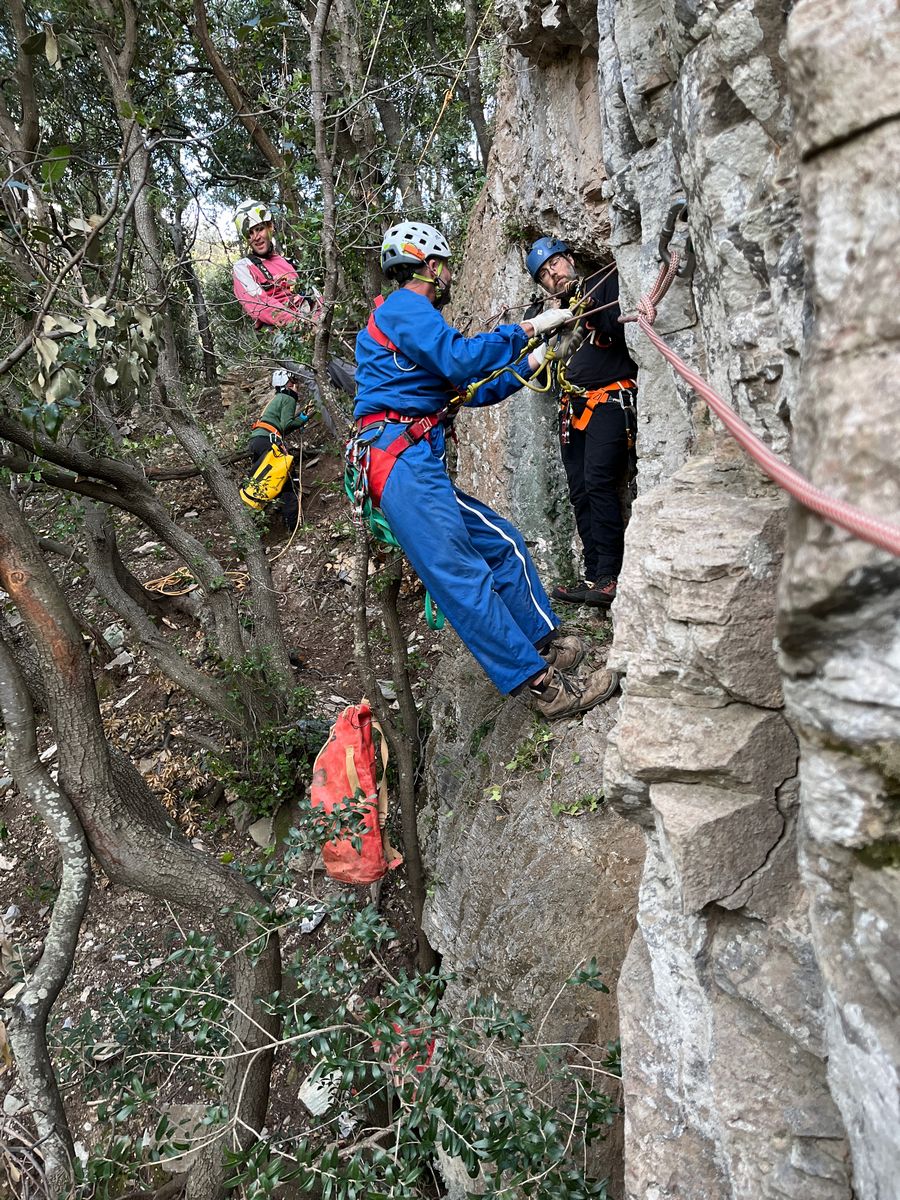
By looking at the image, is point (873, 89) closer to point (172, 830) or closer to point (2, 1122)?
point (172, 830)

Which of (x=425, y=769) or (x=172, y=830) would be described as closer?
(x=172, y=830)

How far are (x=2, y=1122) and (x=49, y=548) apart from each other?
505 centimetres

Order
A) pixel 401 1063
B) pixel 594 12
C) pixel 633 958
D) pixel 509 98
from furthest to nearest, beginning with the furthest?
pixel 509 98 → pixel 594 12 → pixel 401 1063 → pixel 633 958

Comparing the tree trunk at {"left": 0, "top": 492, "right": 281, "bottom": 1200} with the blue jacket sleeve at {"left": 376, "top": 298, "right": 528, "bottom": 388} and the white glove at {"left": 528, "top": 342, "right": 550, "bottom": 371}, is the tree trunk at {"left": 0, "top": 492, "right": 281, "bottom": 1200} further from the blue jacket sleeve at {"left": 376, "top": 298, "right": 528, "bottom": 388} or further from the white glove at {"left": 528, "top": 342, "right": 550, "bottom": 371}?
the white glove at {"left": 528, "top": 342, "right": 550, "bottom": 371}

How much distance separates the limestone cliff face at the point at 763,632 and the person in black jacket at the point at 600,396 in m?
1.13

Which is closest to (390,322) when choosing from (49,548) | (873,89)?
(873,89)

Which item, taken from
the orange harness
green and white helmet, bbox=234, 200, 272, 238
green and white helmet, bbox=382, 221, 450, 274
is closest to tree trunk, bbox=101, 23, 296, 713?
green and white helmet, bbox=234, 200, 272, 238

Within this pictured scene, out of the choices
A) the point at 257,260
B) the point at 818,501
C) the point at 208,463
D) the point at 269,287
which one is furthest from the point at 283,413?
the point at 818,501

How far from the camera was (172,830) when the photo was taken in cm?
421

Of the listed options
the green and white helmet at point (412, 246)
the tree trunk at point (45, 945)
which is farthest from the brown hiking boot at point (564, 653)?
the tree trunk at point (45, 945)

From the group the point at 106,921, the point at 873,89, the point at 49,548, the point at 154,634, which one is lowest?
the point at 106,921

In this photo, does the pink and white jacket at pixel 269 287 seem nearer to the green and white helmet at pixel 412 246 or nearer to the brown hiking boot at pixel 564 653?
the green and white helmet at pixel 412 246

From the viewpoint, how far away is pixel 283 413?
28.3 ft

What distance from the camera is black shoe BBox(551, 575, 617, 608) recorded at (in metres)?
4.72
